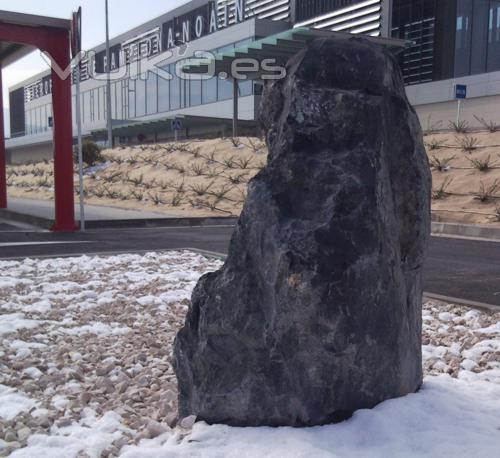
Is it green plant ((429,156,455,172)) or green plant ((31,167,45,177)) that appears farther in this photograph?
green plant ((31,167,45,177))

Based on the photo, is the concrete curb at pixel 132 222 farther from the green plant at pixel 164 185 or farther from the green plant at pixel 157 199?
the green plant at pixel 164 185

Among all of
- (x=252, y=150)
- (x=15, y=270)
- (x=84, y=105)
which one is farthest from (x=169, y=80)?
(x=15, y=270)

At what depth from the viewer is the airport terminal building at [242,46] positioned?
99.2 ft

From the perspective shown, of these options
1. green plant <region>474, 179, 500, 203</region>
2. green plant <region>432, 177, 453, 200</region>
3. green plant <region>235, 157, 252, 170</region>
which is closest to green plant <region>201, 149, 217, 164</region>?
green plant <region>235, 157, 252, 170</region>

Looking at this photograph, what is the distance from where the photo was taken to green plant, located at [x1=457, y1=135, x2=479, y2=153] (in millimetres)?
17516

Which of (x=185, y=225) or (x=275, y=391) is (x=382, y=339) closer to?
(x=275, y=391)

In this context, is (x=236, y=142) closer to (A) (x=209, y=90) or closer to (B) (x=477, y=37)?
(B) (x=477, y=37)

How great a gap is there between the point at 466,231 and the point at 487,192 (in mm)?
2308

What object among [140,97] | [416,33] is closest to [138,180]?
[416,33]

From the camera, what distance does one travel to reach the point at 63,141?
40.6ft

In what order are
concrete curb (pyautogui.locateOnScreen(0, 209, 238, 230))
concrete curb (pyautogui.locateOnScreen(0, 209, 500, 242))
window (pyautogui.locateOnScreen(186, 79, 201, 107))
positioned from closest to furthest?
concrete curb (pyautogui.locateOnScreen(0, 209, 500, 242)) < concrete curb (pyautogui.locateOnScreen(0, 209, 238, 230)) < window (pyautogui.locateOnScreen(186, 79, 201, 107))

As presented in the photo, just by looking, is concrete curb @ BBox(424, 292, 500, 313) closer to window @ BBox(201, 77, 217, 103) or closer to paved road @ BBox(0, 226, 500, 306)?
paved road @ BBox(0, 226, 500, 306)

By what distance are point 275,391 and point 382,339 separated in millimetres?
567

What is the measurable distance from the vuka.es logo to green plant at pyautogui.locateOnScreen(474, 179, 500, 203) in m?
6.12
